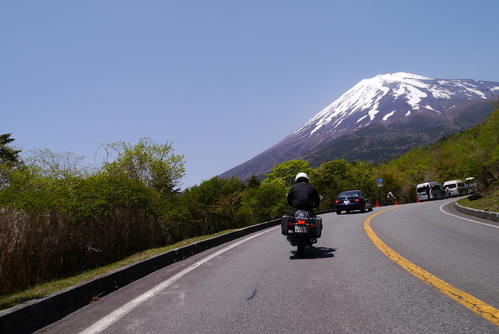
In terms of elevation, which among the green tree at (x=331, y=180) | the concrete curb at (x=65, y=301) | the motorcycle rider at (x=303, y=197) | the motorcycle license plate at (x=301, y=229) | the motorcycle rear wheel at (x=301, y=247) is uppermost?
the green tree at (x=331, y=180)

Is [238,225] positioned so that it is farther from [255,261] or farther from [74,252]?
[255,261]

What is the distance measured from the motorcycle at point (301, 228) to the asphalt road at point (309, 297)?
1.29 feet

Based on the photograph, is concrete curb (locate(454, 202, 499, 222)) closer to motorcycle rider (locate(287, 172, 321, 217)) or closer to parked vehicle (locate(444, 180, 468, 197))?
motorcycle rider (locate(287, 172, 321, 217))

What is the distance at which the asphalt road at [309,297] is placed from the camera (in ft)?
10.9

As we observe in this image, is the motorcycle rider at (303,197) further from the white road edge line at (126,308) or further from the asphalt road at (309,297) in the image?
the white road edge line at (126,308)

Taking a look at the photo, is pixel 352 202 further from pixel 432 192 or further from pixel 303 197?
pixel 432 192

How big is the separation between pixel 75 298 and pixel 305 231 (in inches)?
168

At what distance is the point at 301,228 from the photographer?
7.52 meters

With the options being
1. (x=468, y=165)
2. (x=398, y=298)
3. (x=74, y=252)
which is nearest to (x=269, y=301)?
(x=398, y=298)

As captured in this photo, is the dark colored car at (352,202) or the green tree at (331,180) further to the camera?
the green tree at (331,180)

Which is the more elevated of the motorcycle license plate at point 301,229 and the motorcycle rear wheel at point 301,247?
the motorcycle license plate at point 301,229

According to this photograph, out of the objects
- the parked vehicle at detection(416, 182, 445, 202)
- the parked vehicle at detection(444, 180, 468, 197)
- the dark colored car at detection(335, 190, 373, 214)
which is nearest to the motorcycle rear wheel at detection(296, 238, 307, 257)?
the dark colored car at detection(335, 190, 373, 214)

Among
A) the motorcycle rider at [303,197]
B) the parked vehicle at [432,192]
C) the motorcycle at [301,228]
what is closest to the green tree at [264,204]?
the parked vehicle at [432,192]

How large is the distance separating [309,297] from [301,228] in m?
3.33
